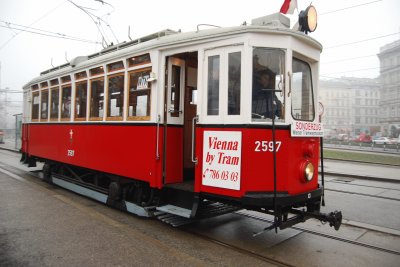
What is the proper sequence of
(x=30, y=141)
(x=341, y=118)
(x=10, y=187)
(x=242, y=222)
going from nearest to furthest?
(x=242, y=222)
(x=10, y=187)
(x=30, y=141)
(x=341, y=118)

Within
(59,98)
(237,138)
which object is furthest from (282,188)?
(59,98)

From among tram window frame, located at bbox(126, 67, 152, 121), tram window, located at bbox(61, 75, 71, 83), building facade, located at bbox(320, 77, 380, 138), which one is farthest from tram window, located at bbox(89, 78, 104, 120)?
building facade, located at bbox(320, 77, 380, 138)

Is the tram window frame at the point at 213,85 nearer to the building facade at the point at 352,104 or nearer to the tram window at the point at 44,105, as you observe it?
the tram window at the point at 44,105

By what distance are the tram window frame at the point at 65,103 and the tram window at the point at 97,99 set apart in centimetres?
124

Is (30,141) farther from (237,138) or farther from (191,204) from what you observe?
(237,138)

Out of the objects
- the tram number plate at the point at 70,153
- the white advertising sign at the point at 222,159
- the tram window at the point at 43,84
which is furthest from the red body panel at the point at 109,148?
the tram window at the point at 43,84

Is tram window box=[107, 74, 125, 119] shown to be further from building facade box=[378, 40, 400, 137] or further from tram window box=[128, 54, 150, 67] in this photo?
building facade box=[378, 40, 400, 137]

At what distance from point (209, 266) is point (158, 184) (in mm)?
1897

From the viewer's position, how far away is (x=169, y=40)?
5535 mm

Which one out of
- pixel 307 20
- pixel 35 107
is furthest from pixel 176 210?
pixel 35 107

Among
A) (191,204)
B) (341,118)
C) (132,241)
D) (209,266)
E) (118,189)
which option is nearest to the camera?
(209,266)

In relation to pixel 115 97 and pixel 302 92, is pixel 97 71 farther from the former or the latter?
pixel 302 92

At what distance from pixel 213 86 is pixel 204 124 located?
1.91 ft

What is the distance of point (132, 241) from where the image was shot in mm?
4957
